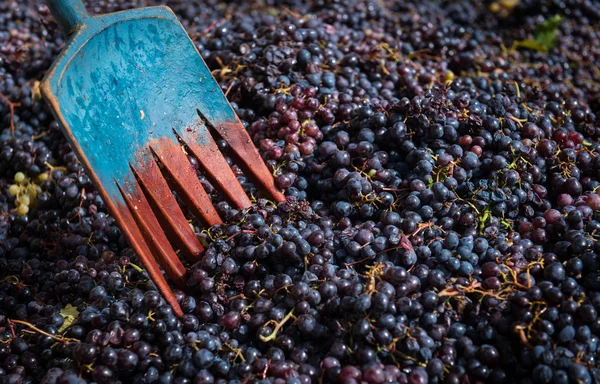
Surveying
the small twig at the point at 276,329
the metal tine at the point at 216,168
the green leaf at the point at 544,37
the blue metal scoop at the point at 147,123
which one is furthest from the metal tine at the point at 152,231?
the green leaf at the point at 544,37

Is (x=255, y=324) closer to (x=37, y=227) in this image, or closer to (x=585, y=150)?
(x=37, y=227)

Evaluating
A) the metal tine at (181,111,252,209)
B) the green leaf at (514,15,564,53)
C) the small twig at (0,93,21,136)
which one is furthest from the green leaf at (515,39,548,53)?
the small twig at (0,93,21,136)

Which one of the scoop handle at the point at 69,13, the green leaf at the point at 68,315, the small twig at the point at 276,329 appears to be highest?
the scoop handle at the point at 69,13

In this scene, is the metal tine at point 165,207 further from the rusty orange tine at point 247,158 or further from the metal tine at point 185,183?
the rusty orange tine at point 247,158

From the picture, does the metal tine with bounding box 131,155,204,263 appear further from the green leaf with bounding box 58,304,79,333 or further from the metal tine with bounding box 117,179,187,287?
the green leaf with bounding box 58,304,79,333

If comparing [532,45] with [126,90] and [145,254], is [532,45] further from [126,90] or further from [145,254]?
[145,254]

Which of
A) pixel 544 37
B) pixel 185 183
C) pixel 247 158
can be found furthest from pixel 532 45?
pixel 185 183

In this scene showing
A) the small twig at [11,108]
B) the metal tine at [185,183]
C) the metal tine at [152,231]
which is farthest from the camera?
the small twig at [11,108]
